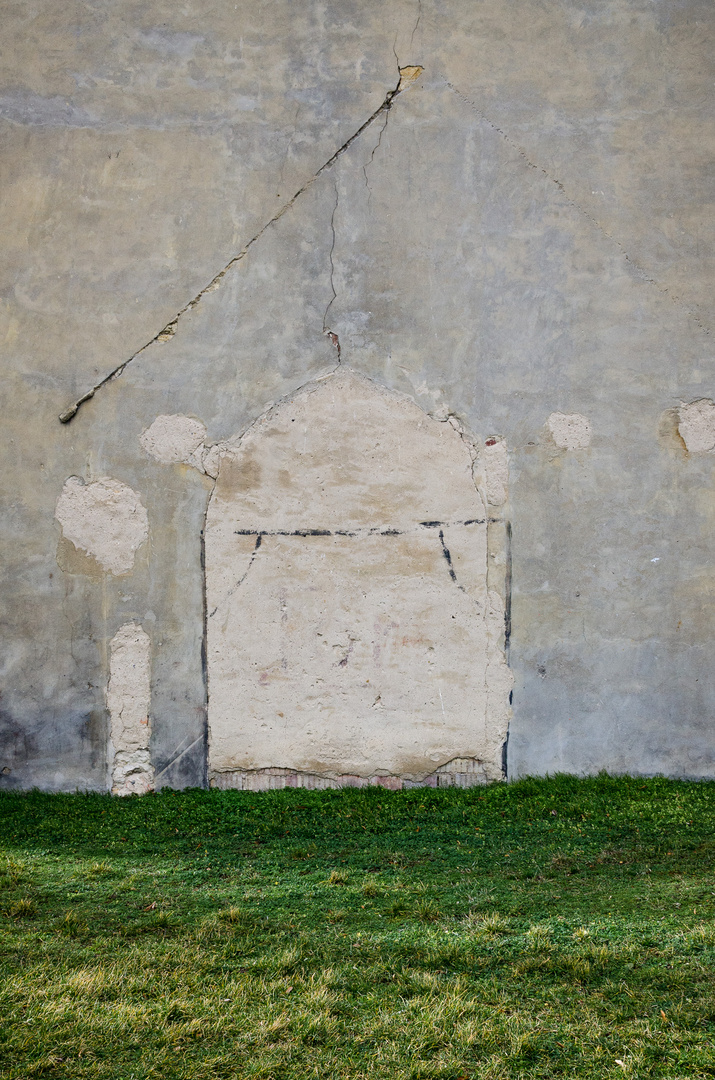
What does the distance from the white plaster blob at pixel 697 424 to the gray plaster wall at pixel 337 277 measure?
76mm

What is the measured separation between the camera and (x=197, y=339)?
5082mm

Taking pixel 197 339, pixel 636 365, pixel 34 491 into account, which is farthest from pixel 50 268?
pixel 636 365

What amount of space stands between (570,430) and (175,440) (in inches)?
94.7

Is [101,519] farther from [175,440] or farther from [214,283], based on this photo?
[214,283]

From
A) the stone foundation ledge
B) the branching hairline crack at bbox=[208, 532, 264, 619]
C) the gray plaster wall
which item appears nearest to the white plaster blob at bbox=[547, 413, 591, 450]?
the gray plaster wall

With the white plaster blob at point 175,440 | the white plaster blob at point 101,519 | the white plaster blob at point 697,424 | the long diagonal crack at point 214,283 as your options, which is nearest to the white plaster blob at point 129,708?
the white plaster blob at point 101,519

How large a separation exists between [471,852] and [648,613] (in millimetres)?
1883

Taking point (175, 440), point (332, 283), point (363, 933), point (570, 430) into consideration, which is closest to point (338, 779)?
point (363, 933)

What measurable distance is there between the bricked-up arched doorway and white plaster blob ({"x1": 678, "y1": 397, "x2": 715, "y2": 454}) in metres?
1.32

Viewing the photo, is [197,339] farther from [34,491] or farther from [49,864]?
[49,864]

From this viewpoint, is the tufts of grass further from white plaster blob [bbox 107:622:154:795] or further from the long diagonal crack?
the long diagonal crack

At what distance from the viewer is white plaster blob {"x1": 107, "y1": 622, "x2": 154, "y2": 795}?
509cm

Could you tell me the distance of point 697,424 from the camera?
519cm

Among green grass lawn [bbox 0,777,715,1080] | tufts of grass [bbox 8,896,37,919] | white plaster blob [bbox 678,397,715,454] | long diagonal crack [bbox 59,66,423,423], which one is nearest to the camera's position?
green grass lawn [bbox 0,777,715,1080]
